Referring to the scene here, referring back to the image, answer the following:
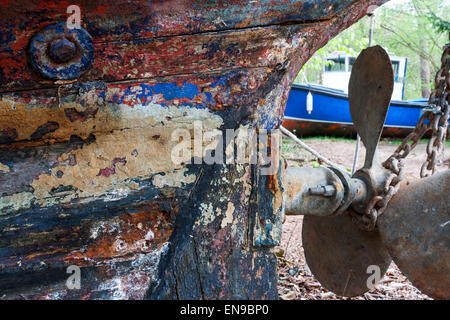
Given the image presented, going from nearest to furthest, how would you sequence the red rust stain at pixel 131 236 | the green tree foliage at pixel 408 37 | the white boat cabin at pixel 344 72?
1. the red rust stain at pixel 131 236
2. the green tree foliage at pixel 408 37
3. the white boat cabin at pixel 344 72

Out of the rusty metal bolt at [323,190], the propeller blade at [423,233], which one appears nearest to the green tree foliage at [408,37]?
the propeller blade at [423,233]

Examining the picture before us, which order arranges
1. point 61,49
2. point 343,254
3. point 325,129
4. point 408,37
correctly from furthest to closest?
point 408,37 → point 325,129 → point 343,254 → point 61,49

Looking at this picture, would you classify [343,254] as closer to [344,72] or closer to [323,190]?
[323,190]

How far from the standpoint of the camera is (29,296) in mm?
1369

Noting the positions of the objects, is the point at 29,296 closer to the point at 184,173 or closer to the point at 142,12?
the point at 184,173

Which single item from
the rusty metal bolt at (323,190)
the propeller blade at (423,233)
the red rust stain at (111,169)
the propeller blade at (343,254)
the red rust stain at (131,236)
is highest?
the red rust stain at (111,169)

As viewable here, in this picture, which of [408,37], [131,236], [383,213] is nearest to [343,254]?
[383,213]

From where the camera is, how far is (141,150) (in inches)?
59.1

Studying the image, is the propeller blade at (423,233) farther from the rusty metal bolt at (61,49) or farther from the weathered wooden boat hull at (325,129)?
the weathered wooden boat hull at (325,129)

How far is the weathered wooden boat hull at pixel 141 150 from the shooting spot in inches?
54.5

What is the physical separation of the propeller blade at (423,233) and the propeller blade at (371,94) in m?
0.28

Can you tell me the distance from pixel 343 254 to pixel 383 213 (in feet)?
1.71
